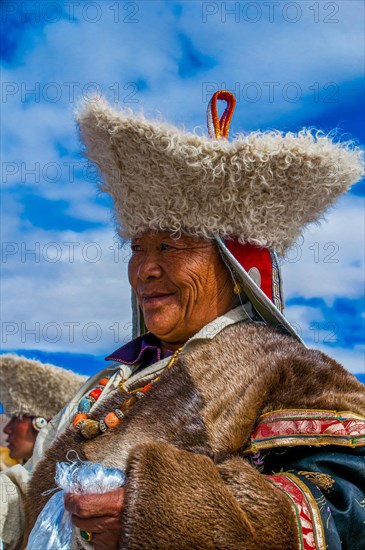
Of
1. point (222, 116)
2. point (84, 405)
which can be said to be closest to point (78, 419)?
point (84, 405)

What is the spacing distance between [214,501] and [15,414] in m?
4.97

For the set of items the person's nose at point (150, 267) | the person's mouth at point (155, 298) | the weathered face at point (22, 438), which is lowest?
the weathered face at point (22, 438)

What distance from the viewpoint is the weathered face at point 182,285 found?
286 cm

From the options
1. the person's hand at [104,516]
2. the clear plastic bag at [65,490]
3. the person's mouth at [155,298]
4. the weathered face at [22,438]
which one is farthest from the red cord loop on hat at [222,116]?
the weathered face at [22,438]

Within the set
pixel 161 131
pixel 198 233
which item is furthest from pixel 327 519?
pixel 161 131

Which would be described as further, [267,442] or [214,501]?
[267,442]

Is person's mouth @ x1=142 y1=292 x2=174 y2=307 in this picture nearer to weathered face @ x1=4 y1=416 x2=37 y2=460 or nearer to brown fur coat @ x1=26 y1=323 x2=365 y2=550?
brown fur coat @ x1=26 y1=323 x2=365 y2=550

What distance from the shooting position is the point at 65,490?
6.68ft

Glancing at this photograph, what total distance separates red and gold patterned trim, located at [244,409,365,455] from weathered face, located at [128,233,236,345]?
0.72 metres

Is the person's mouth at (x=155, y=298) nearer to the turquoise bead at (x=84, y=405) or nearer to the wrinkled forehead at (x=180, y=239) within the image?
the wrinkled forehead at (x=180, y=239)

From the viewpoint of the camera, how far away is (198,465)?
199cm

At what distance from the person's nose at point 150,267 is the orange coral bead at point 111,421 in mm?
595

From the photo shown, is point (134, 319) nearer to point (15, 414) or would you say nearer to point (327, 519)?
point (327, 519)

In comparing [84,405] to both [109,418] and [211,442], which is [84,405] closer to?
[109,418]
